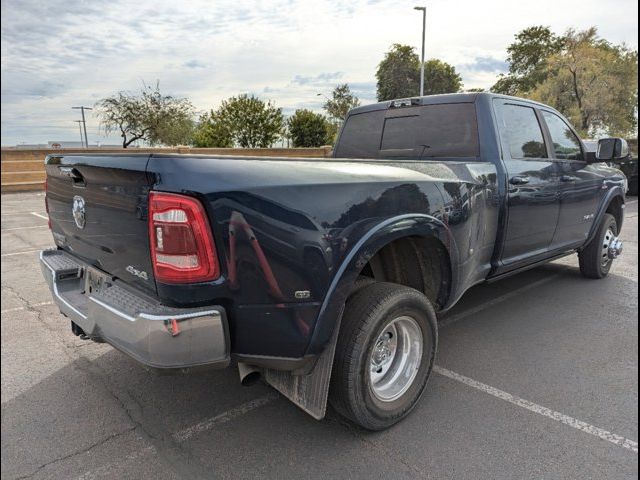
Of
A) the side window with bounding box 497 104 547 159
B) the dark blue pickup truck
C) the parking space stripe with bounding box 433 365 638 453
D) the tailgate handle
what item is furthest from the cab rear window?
the tailgate handle

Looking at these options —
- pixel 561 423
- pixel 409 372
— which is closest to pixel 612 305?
pixel 561 423

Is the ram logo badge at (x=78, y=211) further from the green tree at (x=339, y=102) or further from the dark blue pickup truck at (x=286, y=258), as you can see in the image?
the green tree at (x=339, y=102)

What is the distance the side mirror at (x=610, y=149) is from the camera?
15.0 feet

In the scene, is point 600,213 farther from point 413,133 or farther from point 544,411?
point 544,411

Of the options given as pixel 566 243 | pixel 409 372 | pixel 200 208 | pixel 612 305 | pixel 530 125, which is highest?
pixel 530 125

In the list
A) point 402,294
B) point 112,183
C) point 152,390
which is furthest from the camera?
point 152,390

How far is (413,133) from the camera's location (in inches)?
164

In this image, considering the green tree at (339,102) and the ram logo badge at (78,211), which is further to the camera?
the green tree at (339,102)

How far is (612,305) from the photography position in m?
4.76

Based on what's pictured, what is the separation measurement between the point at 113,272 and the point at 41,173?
Answer: 1873cm

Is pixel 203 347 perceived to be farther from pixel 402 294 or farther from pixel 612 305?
pixel 612 305

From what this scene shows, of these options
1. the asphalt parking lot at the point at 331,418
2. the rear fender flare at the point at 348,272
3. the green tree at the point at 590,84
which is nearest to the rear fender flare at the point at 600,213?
the asphalt parking lot at the point at 331,418

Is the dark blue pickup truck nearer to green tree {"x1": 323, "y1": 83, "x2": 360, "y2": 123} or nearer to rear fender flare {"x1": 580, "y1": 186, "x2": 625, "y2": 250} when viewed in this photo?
rear fender flare {"x1": 580, "y1": 186, "x2": 625, "y2": 250}

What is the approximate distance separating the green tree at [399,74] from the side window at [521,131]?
1798 inches
